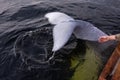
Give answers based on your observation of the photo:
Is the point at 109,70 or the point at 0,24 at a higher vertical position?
the point at 109,70

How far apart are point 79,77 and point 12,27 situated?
3.09 meters

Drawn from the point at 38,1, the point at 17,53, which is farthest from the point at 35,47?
the point at 38,1

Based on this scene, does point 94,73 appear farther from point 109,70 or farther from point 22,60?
point 22,60

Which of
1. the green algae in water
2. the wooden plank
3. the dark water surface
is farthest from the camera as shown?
the dark water surface

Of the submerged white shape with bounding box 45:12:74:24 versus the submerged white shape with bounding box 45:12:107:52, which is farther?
the submerged white shape with bounding box 45:12:74:24

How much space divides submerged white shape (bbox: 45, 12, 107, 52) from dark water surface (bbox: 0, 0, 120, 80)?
33 centimetres

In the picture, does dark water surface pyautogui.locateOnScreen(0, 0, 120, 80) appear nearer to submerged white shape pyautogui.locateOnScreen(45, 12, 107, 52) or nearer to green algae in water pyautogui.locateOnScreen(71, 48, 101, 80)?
green algae in water pyautogui.locateOnScreen(71, 48, 101, 80)

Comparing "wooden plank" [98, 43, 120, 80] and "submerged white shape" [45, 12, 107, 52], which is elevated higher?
"submerged white shape" [45, 12, 107, 52]

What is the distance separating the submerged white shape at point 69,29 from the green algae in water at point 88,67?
1.23 feet

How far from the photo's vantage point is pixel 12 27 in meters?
7.71

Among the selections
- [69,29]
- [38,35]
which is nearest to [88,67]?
[69,29]

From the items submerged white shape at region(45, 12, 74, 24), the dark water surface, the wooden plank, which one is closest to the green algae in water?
the dark water surface

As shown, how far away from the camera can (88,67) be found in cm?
557

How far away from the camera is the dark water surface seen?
5793 millimetres
